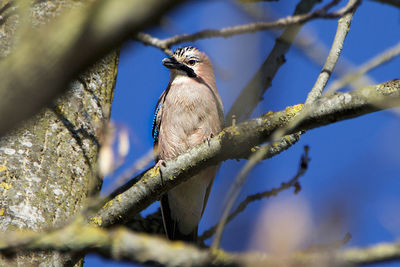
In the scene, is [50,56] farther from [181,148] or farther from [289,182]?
[181,148]

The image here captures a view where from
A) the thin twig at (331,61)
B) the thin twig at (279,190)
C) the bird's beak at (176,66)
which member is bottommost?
the thin twig at (279,190)

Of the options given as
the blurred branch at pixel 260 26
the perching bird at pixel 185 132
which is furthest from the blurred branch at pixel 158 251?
the perching bird at pixel 185 132

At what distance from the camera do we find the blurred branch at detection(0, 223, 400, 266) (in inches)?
64.3

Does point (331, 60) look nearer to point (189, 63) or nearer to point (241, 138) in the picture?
point (241, 138)

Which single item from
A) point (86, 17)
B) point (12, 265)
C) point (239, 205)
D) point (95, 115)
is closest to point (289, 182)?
point (239, 205)

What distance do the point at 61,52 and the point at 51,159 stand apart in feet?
9.19

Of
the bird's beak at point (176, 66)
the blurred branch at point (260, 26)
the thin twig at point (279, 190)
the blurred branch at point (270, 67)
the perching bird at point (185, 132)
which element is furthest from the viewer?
the bird's beak at point (176, 66)

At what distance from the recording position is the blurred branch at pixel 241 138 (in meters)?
2.96

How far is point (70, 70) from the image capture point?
1.35 meters

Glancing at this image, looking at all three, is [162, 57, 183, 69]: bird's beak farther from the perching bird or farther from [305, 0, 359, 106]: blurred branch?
→ [305, 0, 359, 106]: blurred branch

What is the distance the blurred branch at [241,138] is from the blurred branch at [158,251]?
50.0 inches

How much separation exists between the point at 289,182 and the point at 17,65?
344 centimetres

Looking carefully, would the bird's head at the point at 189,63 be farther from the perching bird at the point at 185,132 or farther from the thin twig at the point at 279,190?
the thin twig at the point at 279,190

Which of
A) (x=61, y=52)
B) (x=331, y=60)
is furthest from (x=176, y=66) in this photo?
(x=61, y=52)
